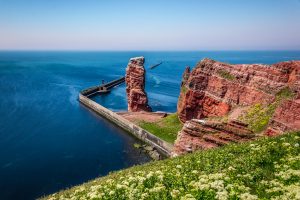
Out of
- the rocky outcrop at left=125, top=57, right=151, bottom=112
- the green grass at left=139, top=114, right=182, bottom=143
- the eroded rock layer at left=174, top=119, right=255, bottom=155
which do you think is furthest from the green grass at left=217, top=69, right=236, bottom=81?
the rocky outcrop at left=125, top=57, right=151, bottom=112

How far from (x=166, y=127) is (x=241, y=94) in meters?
16.9

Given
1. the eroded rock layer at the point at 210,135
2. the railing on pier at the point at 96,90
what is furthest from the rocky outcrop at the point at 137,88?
the eroded rock layer at the point at 210,135

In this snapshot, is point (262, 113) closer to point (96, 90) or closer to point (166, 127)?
point (166, 127)

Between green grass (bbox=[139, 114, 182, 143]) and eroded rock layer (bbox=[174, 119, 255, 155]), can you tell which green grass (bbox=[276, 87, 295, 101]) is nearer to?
eroded rock layer (bbox=[174, 119, 255, 155])

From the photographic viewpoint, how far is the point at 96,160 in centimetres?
5203

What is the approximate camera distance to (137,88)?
7931 centimetres

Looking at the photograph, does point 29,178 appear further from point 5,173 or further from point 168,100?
point 168,100

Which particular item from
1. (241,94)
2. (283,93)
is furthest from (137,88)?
(283,93)

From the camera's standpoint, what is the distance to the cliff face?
3130cm

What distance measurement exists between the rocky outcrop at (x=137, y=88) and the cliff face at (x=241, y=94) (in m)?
21.3

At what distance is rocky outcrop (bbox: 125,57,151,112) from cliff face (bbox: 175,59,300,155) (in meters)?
21.3

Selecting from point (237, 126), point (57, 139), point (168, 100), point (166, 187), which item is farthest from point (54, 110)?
point (166, 187)

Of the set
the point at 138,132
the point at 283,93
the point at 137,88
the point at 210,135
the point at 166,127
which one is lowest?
the point at 138,132

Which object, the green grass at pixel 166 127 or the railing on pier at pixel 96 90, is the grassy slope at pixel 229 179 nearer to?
the green grass at pixel 166 127
